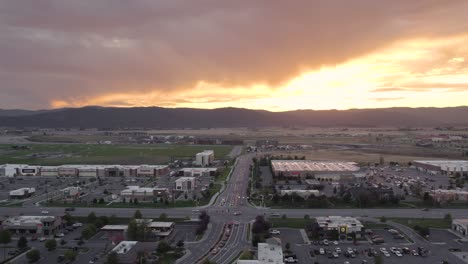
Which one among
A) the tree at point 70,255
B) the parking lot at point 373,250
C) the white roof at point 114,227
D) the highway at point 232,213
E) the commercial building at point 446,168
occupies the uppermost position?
the commercial building at point 446,168

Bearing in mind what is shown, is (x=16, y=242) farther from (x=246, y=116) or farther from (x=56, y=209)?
(x=246, y=116)

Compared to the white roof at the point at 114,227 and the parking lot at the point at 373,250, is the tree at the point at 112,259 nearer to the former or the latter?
the white roof at the point at 114,227

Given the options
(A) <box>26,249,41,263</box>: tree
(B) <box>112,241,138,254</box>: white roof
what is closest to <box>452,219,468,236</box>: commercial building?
(B) <box>112,241,138,254</box>: white roof

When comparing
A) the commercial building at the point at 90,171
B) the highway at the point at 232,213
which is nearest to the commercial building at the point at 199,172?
the commercial building at the point at 90,171

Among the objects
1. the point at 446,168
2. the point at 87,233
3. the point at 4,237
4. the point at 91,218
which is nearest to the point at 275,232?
the point at 87,233

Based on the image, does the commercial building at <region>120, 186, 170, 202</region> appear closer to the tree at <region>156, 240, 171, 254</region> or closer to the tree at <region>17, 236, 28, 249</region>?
the tree at <region>17, 236, 28, 249</region>

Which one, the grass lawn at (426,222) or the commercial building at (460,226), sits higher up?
the commercial building at (460,226)
